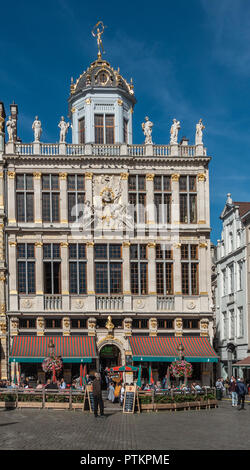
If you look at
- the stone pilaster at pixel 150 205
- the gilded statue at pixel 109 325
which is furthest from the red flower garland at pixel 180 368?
the stone pilaster at pixel 150 205

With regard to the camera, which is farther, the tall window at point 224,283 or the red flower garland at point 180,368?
the tall window at point 224,283

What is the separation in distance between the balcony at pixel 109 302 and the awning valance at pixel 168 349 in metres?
2.42

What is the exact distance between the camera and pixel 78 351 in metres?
48.4

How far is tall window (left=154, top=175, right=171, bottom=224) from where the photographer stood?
51438mm

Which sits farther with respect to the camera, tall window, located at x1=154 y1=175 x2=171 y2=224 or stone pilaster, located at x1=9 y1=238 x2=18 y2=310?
tall window, located at x1=154 y1=175 x2=171 y2=224

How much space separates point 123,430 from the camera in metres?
25.5

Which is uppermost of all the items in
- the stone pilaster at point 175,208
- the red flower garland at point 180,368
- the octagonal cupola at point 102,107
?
the octagonal cupola at point 102,107

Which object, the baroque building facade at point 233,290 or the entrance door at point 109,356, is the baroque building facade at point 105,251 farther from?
the baroque building facade at point 233,290

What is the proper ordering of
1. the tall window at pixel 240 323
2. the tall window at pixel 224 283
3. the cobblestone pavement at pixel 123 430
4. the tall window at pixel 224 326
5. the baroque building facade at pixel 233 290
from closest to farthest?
the cobblestone pavement at pixel 123 430 → the baroque building facade at pixel 233 290 → the tall window at pixel 240 323 → the tall window at pixel 224 326 → the tall window at pixel 224 283

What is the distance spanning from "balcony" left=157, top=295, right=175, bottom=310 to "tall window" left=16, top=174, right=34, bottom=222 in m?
10.4

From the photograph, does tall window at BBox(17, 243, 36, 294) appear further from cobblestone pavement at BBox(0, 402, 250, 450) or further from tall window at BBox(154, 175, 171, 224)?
cobblestone pavement at BBox(0, 402, 250, 450)

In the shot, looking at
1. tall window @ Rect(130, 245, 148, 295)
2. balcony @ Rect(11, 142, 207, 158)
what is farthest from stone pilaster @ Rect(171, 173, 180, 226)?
tall window @ Rect(130, 245, 148, 295)

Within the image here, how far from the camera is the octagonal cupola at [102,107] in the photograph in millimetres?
53250
